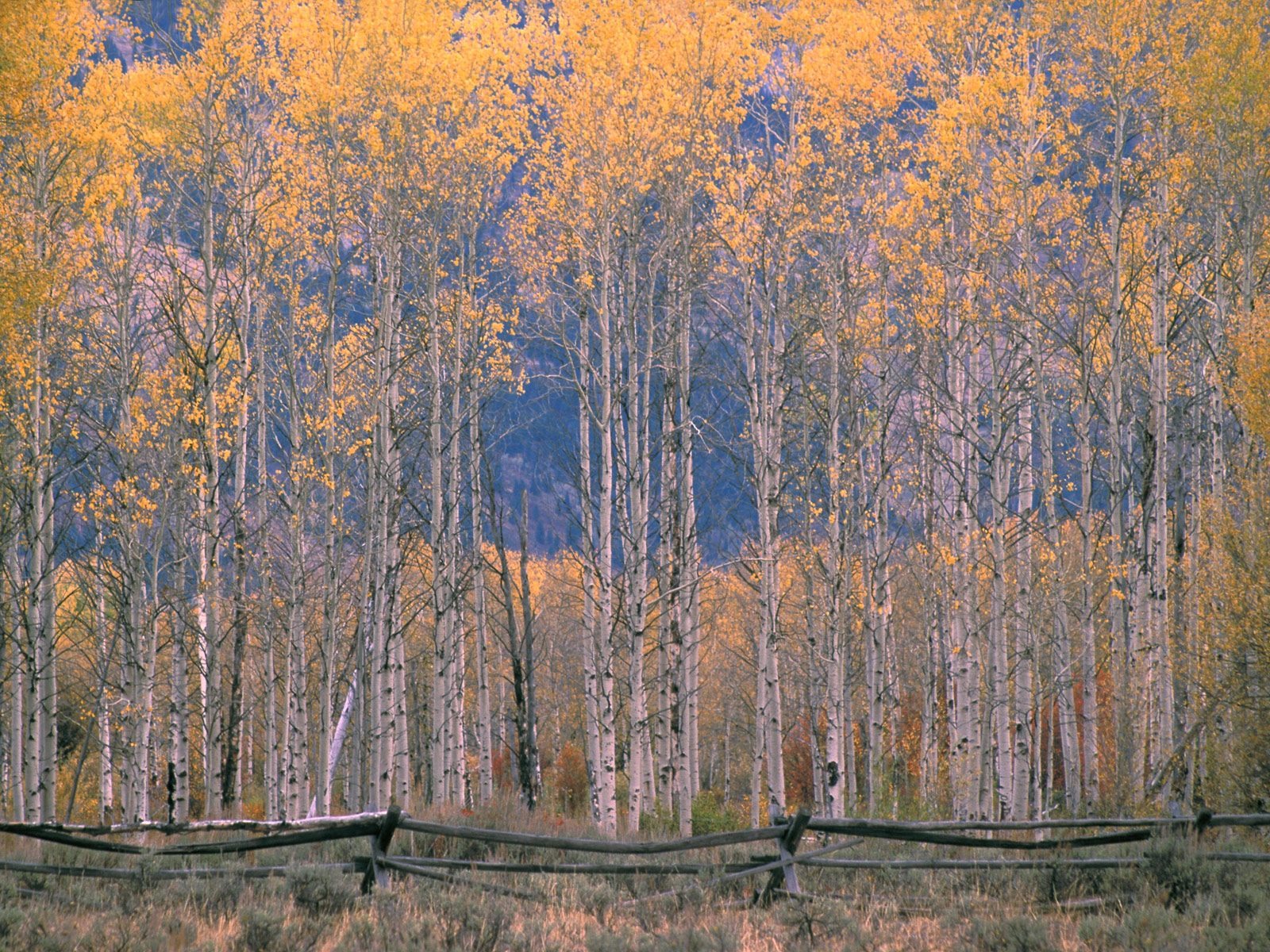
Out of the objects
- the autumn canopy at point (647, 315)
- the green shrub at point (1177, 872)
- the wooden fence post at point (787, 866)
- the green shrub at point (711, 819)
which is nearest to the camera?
the green shrub at point (1177, 872)

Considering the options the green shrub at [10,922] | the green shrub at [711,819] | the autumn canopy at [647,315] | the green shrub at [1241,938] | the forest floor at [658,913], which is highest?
the autumn canopy at [647,315]

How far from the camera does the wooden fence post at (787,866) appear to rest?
6.54m

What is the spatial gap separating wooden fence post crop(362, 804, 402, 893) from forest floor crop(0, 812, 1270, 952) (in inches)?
4.3

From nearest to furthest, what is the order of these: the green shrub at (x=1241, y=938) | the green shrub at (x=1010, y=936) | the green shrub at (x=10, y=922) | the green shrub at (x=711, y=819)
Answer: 1. the green shrub at (x=1241, y=938)
2. the green shrub at (x=10, y=922)
3. the green shrub at (x=1010, y=936)
4. the green shrub at (x=711, y=819)

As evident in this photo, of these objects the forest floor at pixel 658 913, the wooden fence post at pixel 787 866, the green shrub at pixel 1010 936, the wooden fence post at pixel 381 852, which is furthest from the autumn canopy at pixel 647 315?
the green shrub at pixel 1010 936

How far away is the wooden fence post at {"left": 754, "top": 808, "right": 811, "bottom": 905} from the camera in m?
6.54

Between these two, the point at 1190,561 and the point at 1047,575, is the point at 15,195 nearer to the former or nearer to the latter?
the point at 1047,575

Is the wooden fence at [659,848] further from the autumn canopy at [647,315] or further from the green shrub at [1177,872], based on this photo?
the autumn canopy at [647,315]

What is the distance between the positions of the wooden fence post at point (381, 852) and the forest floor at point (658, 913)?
0.11 m

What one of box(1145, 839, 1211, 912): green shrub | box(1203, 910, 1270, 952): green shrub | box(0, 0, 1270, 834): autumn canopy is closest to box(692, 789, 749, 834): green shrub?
box(0, 0, 1270, 834): autumn canopy

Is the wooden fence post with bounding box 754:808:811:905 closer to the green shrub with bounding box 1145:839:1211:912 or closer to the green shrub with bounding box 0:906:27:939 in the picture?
the green shrub with bounding box 1145:839:1211:912

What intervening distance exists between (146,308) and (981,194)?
1354 centimetres

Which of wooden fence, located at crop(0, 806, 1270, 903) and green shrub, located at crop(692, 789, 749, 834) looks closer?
wooden fence, located at crop(0, 806, 1270, 903)

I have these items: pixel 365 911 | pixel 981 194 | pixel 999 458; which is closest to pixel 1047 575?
pixel 999 458
